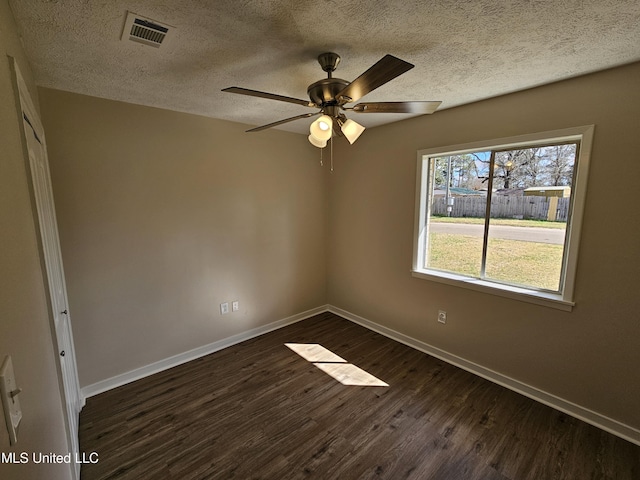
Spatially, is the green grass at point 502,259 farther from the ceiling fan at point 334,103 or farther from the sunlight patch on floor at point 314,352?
the ceiling fan at point 334,103

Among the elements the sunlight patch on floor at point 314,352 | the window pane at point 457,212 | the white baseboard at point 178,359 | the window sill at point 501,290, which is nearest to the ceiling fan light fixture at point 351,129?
the window pane at point 457,212

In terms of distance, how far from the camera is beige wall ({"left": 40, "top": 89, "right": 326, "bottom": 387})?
7.36 feet

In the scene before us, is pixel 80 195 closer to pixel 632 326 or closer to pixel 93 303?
pixel 93 303

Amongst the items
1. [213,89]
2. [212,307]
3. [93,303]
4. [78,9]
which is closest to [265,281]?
[212,307]

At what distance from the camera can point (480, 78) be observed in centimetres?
199

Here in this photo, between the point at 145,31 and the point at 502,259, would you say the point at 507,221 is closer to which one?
the point at 502,259

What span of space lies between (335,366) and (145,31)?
115 inches

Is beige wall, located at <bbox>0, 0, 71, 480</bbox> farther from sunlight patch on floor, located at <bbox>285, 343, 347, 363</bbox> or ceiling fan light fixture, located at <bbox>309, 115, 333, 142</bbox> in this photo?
sunlight patch on floor, located at <bbox>285, 343, 347, 363</bbox>

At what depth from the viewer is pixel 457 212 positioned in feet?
9.31

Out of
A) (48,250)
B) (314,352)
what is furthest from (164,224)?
(314,352)

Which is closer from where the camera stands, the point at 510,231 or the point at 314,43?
the point at 314,43

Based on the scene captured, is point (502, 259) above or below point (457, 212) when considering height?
below

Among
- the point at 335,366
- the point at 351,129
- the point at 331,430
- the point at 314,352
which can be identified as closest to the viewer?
the point at 351,129

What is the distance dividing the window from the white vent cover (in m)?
2.34
